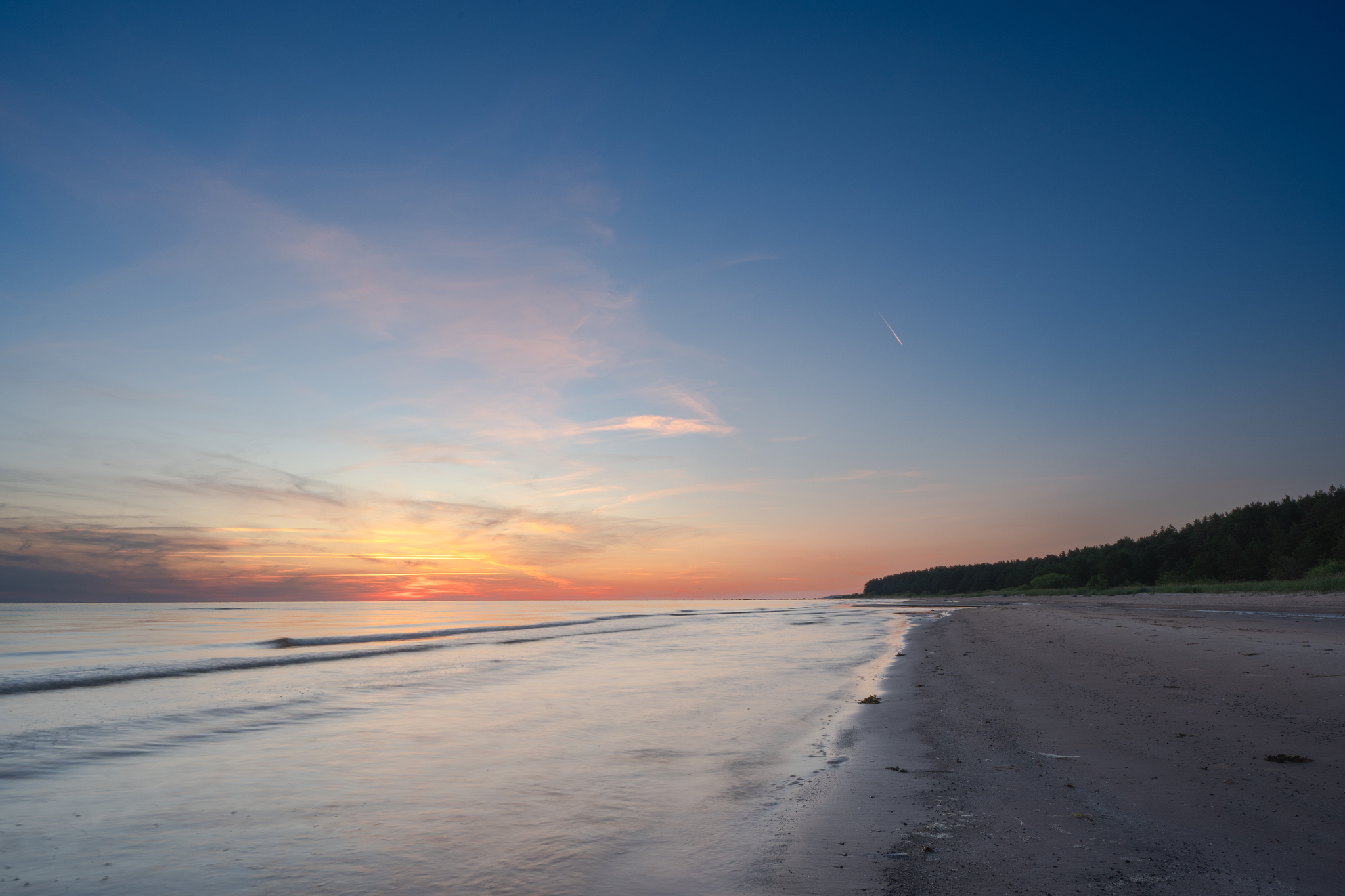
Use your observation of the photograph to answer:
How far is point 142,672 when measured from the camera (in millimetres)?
20391

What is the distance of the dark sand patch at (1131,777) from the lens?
435 cm

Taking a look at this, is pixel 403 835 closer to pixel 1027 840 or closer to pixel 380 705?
pixel 1027 840


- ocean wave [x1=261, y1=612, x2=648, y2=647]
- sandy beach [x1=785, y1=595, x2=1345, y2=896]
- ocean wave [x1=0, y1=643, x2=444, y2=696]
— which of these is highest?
sandy beach [x1=785, y1=595, x2=1345, y2=896]

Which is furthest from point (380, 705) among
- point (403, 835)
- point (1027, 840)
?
point (1027, 840)

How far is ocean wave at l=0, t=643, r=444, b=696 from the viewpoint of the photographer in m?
17.5

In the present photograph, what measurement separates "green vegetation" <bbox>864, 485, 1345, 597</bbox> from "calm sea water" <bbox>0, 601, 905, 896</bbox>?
5145 cm

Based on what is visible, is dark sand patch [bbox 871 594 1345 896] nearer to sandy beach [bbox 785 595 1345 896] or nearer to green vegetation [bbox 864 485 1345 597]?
sandy beach [bbox 785 595 1345 896]

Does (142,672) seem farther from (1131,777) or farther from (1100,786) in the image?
(1131,777)

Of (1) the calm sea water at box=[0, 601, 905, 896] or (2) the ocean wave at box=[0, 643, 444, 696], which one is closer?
(1) the calm sea water at box=[0, 601, 905, 896]

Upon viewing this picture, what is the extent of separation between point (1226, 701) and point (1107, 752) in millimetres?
4120

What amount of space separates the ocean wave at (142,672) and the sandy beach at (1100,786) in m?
21.6

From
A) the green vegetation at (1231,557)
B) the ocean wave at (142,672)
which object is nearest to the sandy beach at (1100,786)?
the ocean wave at (142,672)

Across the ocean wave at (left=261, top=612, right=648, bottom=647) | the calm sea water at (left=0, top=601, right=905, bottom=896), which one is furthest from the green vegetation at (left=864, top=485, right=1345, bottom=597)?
the ocean wave at (left=261, top=612, right=648, bottom=647)

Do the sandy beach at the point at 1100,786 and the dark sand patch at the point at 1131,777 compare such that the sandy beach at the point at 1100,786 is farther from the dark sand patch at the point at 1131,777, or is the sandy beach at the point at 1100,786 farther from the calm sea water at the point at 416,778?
the calm sea water at the point at 416,778
